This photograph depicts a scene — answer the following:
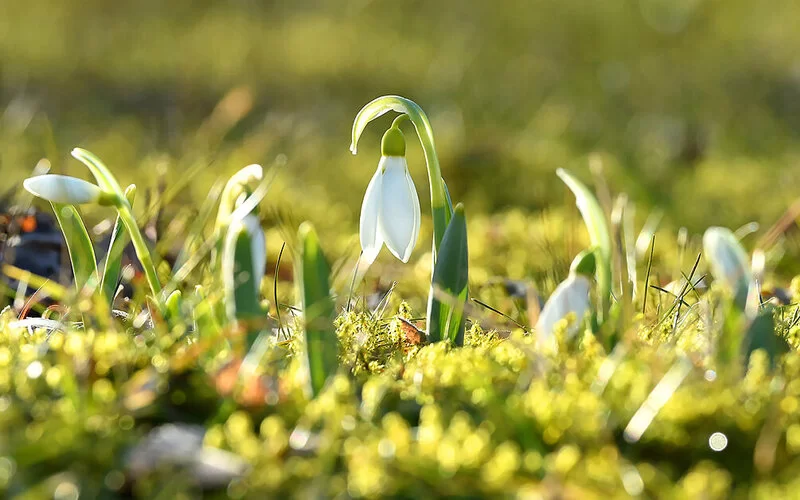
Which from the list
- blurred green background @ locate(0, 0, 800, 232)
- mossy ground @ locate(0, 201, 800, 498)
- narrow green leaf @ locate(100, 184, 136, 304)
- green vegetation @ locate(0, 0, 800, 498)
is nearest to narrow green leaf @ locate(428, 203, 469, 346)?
green vegetation @ locate(0, 0, 800, 498)

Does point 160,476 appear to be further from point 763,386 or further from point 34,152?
point 34,152

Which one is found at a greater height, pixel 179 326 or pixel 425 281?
pixel 179 326

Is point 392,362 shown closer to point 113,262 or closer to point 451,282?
point 451,282

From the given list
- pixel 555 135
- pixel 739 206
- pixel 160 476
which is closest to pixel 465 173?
pixel 555 135

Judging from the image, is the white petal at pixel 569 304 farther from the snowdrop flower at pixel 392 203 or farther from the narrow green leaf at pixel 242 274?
the narrow green leaf at pixel 242 274

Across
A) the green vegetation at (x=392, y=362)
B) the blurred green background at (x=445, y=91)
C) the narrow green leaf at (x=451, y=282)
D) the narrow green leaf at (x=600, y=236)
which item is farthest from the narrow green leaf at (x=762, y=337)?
the blurred green background at (x=445, y=91)

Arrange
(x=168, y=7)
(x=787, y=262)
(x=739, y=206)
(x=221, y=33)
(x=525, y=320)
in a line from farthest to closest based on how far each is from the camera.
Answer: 1. (x=168, y=7)
2. (x=221, y=33)
3. (x=739, y=206)
4. (x=787, y=262)
5. (x=525, y=320)
